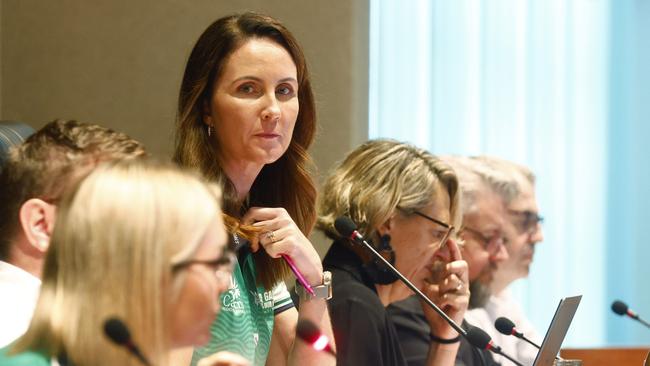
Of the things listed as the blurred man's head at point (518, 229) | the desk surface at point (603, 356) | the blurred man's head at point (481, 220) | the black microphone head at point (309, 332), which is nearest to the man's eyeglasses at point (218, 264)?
the black microphone head at point (309, 332)

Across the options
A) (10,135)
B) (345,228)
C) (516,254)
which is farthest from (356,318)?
(516,254)

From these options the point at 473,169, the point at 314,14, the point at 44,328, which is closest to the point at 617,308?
the point at 473,169

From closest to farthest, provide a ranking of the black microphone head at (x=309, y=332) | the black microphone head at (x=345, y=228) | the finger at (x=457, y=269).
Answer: the black microphone head at (x=309, y=332)
the black microphone head at (x=345, y=228)
the finger at (x=457, y=269)

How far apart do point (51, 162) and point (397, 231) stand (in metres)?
1.46

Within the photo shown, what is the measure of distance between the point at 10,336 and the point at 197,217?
65 cm

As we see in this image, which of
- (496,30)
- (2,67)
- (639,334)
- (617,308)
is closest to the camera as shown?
(617,308)

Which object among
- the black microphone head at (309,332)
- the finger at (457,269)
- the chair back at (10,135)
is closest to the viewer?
the black microphone head at (309,332)

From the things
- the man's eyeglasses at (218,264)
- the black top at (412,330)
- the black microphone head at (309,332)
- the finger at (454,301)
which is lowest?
the black top at (412,330)

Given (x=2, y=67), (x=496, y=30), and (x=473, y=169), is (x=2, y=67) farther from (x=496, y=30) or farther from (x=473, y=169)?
(x=496, y=30)

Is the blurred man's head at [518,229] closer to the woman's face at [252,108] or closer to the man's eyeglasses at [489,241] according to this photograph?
the man's eyeglasses at [489,241]

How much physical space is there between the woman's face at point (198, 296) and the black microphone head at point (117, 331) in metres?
0.08

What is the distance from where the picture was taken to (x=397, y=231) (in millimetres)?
3068

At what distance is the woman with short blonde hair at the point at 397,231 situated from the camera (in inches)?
115

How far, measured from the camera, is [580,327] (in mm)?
4879
